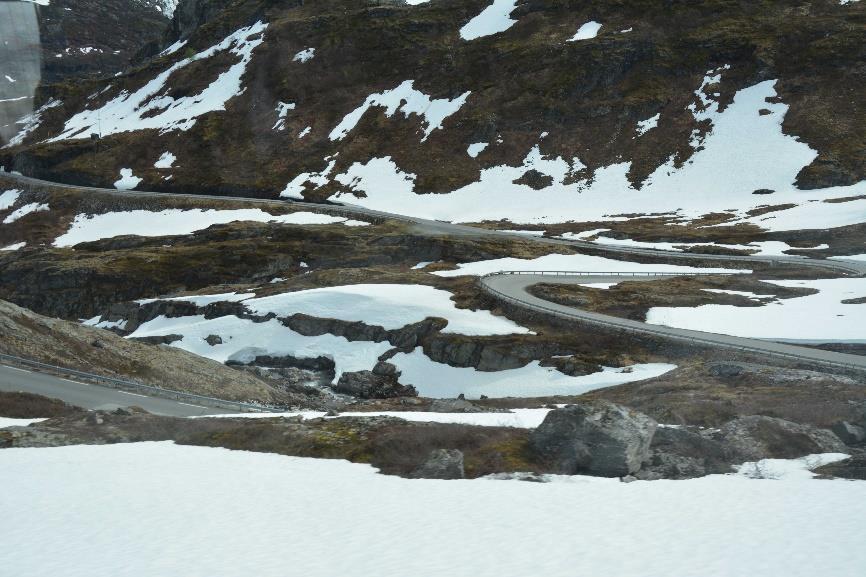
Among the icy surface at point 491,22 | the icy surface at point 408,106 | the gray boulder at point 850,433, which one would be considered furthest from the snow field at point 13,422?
the icy surface at point 491,22

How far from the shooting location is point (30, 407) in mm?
28469

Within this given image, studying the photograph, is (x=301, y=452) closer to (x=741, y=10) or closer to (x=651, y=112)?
(x=651, y=112)

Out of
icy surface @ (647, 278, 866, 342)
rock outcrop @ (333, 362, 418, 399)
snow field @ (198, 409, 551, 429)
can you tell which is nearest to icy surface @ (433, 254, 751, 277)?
icy surface @ (647, 278, 866, 342)

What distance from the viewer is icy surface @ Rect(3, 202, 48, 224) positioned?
120688 millimetres

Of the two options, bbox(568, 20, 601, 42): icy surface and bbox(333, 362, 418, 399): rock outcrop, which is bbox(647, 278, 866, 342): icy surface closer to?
bbox(333, 362, 418, 399): rock outcrop

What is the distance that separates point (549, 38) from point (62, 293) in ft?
317

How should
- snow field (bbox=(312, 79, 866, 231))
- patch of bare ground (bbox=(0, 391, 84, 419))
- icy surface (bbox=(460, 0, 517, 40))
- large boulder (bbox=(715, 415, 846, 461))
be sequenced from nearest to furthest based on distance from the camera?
large boulder (bbox=(715, 415, 846, 461)) < patch of bare ground (bbox=(0, 391, 84, 419)) < snow field (bbox=(312, 79, 866, 231)) < icy surface (bbox=(460, 0, 517, 40))

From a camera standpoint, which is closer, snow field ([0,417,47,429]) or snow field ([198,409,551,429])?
snow field ([198,409,551,429])

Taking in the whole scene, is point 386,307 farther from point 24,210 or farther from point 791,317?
point 24,210

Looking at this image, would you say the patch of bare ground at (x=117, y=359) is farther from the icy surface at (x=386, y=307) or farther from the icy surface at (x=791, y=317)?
the icy surface at (x=791, y=317)

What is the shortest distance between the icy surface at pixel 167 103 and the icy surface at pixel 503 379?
109 metres

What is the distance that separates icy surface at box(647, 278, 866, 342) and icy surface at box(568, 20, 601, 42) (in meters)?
90.4

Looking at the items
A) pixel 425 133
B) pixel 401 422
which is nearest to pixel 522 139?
pixel 425 133

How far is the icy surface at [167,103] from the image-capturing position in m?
147
